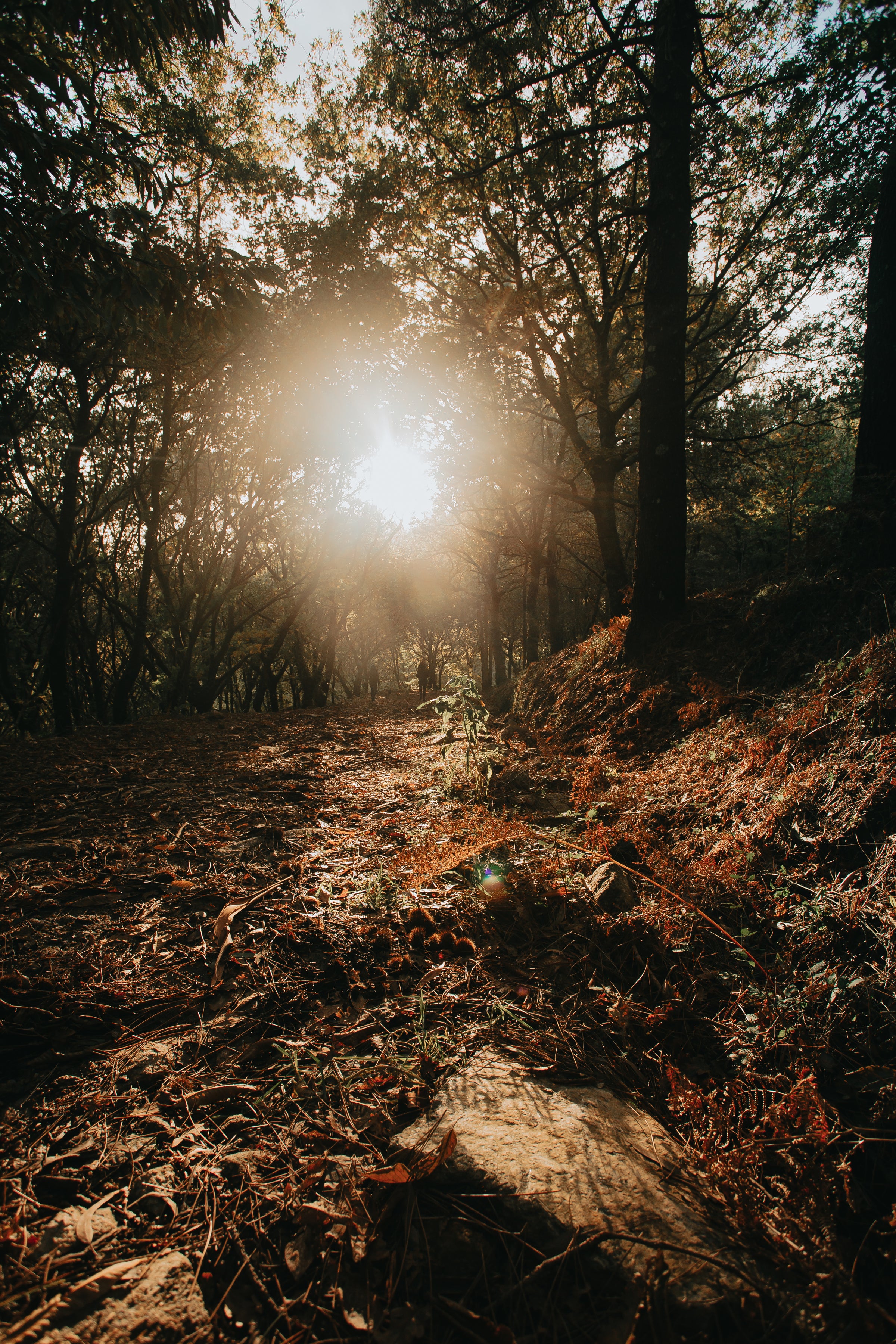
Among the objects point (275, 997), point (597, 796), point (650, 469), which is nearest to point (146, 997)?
point (275, 997)

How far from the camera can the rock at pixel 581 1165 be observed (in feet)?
3.59

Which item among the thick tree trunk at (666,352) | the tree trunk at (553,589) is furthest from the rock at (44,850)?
the tree trunk at (553,589)

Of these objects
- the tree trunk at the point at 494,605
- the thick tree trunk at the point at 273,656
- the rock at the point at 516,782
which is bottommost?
the rock at the point at 516,782

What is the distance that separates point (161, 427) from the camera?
13.2 metres

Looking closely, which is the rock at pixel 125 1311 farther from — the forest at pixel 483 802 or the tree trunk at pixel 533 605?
the tree trunk at pixel 533 605

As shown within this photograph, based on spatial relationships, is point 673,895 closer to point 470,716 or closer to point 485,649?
point 470,716

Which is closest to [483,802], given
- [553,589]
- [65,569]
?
[65,569]

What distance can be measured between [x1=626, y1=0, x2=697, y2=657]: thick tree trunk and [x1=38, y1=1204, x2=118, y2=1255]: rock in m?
5.52

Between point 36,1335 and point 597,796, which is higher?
point 597,796

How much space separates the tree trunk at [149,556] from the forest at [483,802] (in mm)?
121

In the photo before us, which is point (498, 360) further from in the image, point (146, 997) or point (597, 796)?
point (146, 997)

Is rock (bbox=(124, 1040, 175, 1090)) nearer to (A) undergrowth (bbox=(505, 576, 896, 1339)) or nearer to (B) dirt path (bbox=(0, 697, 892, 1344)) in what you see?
(B) dirt path (bbox=(0, 697, 892, 1344))

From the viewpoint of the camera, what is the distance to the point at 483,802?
4.17m

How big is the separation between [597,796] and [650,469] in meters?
3.83
